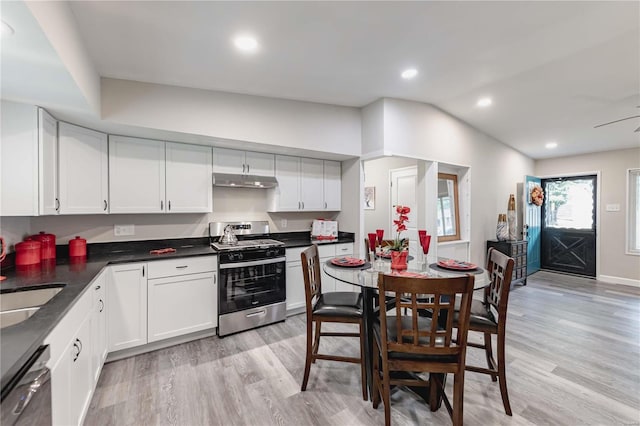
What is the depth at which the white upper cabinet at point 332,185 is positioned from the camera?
400 centimetres

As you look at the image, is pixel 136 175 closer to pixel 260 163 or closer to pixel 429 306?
pixel 260 163

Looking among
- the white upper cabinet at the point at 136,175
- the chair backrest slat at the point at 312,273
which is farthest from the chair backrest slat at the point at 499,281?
the white upper cabinet at the point at 136,175

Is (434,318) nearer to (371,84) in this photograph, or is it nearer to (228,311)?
(228,311)

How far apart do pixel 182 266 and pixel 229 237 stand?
0.68 metres

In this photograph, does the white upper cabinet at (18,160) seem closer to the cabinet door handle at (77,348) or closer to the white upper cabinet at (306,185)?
the cabinet door handle at (77,348)

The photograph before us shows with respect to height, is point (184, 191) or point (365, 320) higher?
point (184, 191)

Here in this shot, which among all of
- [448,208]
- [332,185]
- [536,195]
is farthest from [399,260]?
[536,195]

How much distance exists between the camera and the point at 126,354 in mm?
2529

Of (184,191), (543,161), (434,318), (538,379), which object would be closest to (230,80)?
(184,191)

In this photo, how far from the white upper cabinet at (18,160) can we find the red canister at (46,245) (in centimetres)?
45

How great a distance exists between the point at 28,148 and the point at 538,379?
425 centimetres

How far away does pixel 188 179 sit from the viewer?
9.94ft

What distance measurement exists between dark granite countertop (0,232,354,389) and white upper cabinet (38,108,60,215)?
19.1 inches

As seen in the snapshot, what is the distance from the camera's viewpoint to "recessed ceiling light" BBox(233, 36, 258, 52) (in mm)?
2086
